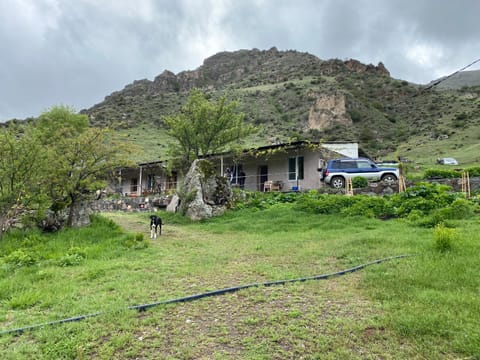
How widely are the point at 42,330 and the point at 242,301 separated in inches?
97.4

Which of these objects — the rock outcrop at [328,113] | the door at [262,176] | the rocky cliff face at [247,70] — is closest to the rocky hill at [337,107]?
the rock outcrop at [328,113]

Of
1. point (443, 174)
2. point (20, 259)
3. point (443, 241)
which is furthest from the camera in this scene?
point (443, 174)

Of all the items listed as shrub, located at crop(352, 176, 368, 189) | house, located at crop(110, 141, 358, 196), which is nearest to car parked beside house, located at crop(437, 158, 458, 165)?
house, located at crop(110, 141, 358, 196)

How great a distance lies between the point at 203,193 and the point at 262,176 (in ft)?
23.9

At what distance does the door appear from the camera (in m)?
20.9

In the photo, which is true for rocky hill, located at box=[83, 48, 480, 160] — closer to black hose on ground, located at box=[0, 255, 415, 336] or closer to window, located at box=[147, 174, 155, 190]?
window, located at box=[147, 174, 155, 190]

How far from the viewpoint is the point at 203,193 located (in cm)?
1452

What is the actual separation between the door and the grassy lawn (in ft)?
40.3

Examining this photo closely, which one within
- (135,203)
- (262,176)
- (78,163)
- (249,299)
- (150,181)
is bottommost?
(249,299)

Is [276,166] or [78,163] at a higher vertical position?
[276,166]

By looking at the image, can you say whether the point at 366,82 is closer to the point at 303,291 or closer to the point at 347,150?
the point at 347,150

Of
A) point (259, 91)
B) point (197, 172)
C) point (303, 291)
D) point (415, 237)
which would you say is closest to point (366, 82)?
point (259, 91)

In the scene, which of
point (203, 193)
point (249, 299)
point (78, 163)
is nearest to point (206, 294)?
point (249, 299)

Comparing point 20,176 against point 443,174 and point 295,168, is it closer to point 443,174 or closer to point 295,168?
point 295,168
